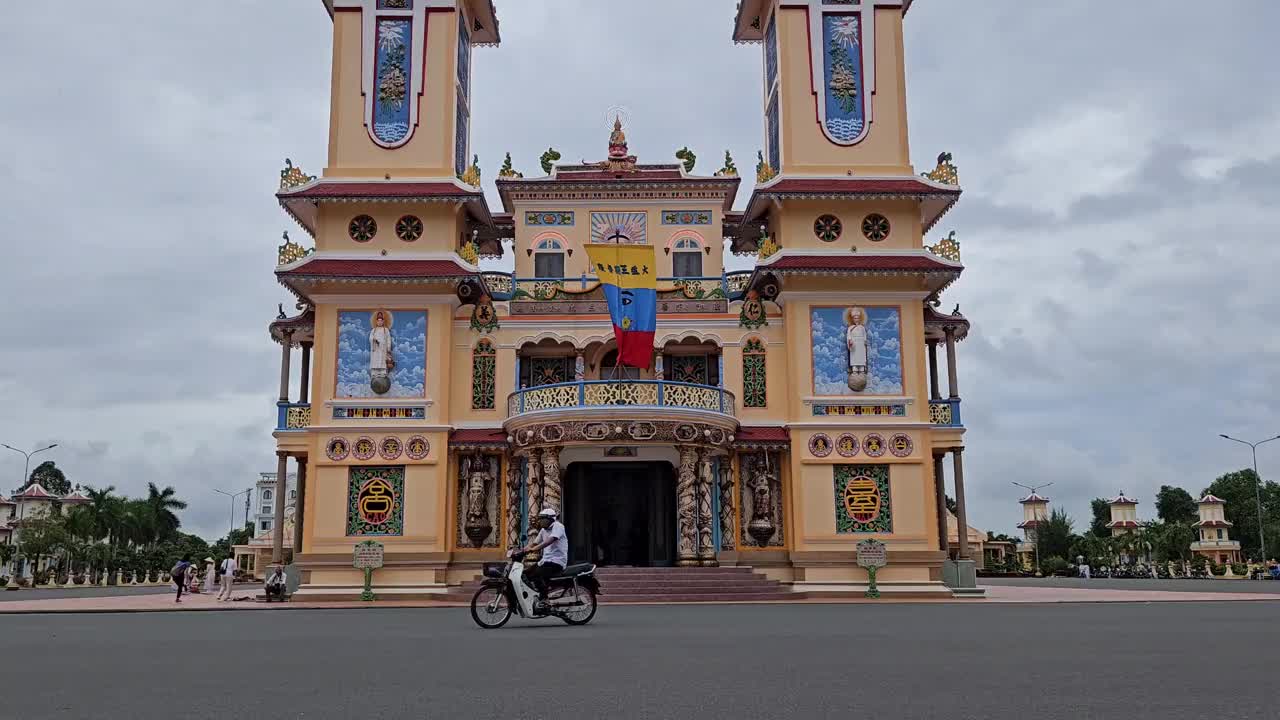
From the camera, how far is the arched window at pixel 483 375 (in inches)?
1206

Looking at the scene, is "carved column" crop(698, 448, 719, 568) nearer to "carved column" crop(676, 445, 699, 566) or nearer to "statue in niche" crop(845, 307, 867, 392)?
"carved column" crop(676, 445, 699, 566)

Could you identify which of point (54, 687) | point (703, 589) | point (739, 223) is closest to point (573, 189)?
point (739, 223)

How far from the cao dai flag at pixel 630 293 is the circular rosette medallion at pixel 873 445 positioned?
630 centimetres

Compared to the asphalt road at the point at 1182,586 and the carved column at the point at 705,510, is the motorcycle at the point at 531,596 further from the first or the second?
the asphalt road at the point at 1182,586

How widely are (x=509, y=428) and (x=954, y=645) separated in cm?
1909

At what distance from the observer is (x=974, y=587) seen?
2992 cm

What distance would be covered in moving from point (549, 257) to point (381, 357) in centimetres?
612

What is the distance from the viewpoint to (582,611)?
15.7 metres

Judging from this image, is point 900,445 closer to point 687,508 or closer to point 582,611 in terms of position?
point 687,508

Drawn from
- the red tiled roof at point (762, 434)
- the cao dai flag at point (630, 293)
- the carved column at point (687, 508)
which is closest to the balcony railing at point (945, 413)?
the red tiled roof at point (762, 434)

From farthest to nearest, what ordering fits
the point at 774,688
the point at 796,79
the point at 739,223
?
1. the point at 739,223
2. the point at 796,79
3. the point at 774,688

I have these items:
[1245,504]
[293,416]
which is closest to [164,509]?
[293,416]

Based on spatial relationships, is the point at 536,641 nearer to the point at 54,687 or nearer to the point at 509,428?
the point at 54,687

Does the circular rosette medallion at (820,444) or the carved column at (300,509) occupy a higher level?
the circular rosette medallion at (820,444)
